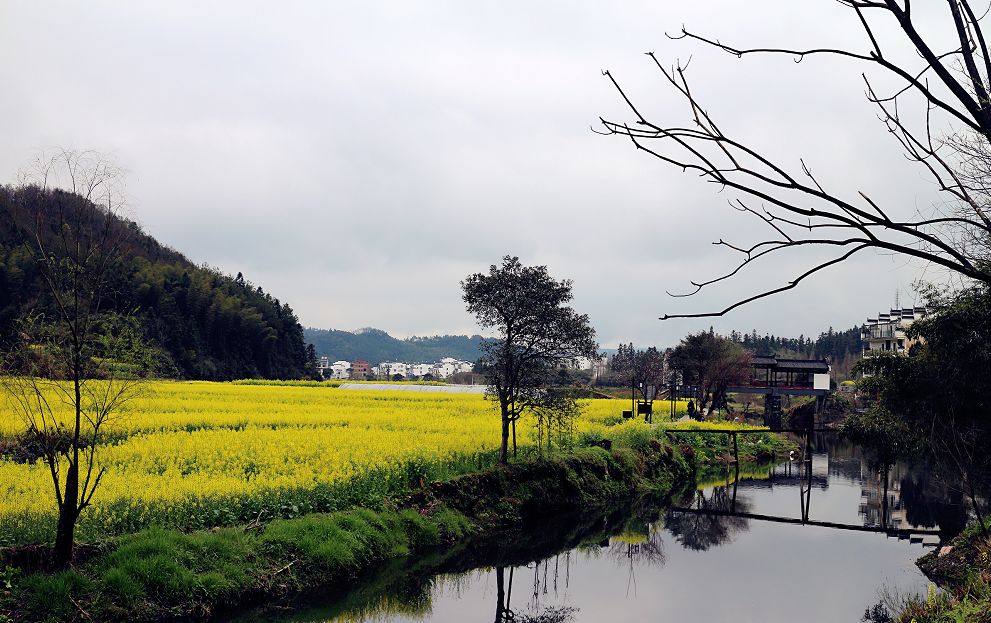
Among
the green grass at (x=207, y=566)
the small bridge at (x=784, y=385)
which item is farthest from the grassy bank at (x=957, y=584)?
the small bridge at (x=784, y=385)

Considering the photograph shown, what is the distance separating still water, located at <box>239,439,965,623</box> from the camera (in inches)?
518

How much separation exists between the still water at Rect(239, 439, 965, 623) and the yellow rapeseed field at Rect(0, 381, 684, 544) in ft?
7.73

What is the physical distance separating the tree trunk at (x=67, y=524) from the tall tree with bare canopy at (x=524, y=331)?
38.4 feet

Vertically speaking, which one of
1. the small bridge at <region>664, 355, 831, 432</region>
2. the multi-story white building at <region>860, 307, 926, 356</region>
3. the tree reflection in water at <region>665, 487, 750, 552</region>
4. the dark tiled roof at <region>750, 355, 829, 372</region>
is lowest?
the tree reflection in water at <region>665, 487, 750, 552</region>

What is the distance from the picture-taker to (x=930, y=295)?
20516 mm

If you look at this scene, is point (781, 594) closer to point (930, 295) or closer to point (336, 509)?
point (336, 509)

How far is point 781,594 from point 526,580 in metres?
4.77

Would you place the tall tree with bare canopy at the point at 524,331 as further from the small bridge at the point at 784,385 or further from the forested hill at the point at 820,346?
the forested hill at the point at 820,346

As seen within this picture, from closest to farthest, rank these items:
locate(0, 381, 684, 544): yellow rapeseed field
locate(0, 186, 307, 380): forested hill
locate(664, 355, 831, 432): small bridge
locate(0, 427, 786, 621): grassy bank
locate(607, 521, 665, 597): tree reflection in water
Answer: locate(0, 427, 786, 621): grassy bank < locate(0, 381, 684, 544): yellow rapeseed field < locate(607, 521, 665, 597): tree reflection in water < locate(664, 355, 831, 432): small bridge < locate(0, 186, 307, 380): forested hill

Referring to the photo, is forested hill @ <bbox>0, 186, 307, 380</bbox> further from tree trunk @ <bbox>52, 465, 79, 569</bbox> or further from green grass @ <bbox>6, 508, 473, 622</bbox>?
tree trunk @ <bbox>52, 465, 79, 569</bbox>

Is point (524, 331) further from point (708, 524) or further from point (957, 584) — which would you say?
point (957, 584)

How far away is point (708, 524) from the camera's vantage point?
70.6 feet

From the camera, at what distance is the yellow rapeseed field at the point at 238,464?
41.8 feet

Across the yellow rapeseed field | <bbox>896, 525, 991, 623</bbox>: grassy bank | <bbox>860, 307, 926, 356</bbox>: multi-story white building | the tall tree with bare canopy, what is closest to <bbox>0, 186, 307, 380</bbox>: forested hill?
the yellow rapeseed field
